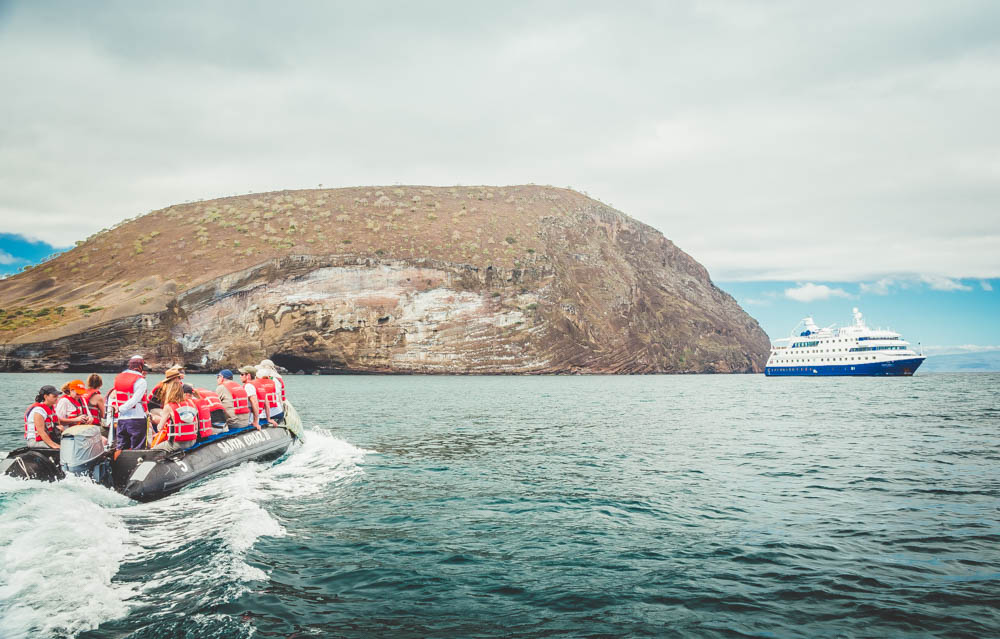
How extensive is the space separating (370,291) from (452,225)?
2909 centimetres

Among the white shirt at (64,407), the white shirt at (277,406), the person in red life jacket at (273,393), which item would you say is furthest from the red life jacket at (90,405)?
the white shirt at (277,406)

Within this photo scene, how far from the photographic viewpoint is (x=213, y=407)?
1520cm

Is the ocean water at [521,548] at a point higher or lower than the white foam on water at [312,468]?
higher

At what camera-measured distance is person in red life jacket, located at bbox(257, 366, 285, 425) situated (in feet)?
61.6

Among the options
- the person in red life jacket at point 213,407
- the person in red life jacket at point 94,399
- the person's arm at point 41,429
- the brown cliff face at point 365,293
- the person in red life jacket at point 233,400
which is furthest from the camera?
the brown cliff face at point 365,293

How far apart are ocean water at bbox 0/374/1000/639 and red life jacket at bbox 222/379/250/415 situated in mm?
2066

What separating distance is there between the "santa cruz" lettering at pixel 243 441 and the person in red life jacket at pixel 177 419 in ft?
3.94

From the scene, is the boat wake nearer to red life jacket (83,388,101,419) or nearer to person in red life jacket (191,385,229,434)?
person in red life jacket (191,385,229,434)

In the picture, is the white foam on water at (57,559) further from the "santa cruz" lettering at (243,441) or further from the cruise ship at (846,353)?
the cruise ship at (846,353)

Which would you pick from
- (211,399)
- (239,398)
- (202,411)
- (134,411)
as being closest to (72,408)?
(134,411)

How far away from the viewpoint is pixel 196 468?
13.4m

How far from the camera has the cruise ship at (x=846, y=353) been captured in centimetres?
9075

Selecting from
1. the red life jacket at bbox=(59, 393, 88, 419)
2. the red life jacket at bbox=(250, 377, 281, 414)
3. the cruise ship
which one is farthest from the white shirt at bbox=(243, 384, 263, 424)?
the cruise ship

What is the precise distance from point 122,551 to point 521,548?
6.13 meters
